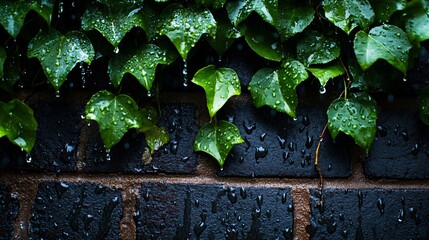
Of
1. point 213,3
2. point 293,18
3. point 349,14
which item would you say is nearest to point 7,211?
point 213,3

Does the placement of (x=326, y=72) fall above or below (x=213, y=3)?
below

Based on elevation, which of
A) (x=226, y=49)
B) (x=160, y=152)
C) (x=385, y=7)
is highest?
(x=385, y=7)

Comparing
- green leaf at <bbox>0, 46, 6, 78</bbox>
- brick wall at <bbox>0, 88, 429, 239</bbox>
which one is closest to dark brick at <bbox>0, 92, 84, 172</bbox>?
brick wall at <bbox>0, 88, 429, 239</bbox>

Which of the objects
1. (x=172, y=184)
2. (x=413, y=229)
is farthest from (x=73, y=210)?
(x=413, y=229)

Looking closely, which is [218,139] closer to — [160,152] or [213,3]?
[160,152]

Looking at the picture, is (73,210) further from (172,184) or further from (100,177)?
(172,184)

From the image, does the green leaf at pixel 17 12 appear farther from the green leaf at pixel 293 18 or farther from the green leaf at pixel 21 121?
the green leaf at pixel 293 18

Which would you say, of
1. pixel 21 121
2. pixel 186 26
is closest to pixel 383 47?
pixel 186 26
